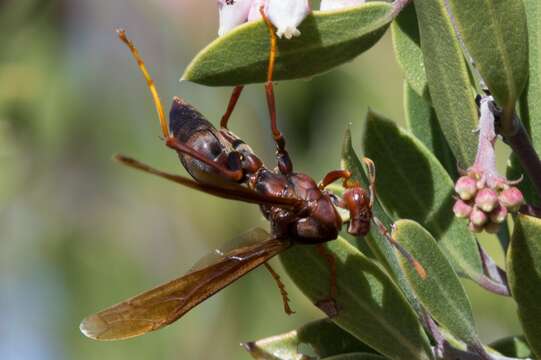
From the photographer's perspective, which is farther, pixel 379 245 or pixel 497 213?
pixel 379 245

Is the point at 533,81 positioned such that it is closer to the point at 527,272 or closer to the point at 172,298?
the point at 527,272

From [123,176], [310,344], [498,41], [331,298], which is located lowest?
[123,176]

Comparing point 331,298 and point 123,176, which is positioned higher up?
point 331,298

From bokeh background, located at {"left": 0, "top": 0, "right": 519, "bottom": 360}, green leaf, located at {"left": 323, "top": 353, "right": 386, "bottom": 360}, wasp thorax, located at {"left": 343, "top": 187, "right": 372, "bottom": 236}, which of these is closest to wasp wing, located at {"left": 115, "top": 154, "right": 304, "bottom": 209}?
wasp thorax, located at {"left": 343, "top": 187, "right": 372, "bottom": 236}

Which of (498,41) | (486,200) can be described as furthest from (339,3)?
(486,200)

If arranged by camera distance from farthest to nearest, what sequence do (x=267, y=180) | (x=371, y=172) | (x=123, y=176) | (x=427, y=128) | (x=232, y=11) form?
(x=123, y=176), (x=267, y=180), (x=427, y=128), (x=371, y=172), (x=232, y=11)

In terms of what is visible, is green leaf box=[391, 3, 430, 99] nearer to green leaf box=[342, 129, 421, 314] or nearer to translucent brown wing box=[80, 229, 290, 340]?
green leaf box=[342, 129, 421, 314]

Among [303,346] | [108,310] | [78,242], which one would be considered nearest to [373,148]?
[303,346]

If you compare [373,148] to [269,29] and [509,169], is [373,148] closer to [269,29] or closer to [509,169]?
[509,169]

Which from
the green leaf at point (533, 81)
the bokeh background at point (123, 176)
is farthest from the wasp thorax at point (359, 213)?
the bokeh background at point (123, 176)
